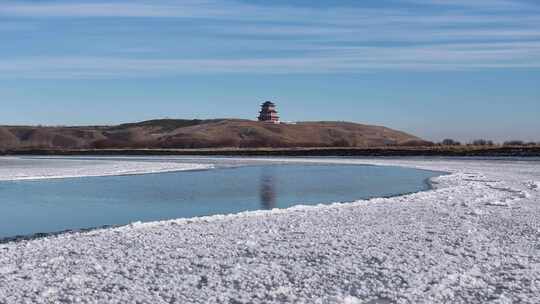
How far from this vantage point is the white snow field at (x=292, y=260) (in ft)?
19.9

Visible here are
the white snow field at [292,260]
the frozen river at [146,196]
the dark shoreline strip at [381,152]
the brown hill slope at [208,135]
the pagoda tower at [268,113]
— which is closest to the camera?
the white snow field at [292,260]

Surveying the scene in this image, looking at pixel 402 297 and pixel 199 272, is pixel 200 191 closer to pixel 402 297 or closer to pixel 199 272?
pixel 199 272

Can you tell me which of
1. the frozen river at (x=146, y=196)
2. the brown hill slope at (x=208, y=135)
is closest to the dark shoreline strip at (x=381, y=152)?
the frozen river at (x=146, y=196)

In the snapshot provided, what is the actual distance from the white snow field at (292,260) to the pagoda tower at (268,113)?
409 feet

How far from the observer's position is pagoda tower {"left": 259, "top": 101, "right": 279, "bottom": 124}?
136m

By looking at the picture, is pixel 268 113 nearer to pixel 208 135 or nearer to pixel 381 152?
pixel 208 135

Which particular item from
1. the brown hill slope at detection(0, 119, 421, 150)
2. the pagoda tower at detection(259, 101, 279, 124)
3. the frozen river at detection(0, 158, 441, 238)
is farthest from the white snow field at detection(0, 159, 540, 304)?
the pagoda tower at detection(259, 101, 279, 124)

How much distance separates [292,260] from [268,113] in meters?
A: 130

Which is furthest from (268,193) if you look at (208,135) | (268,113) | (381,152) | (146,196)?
(268,113)

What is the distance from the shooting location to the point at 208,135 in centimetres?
12056

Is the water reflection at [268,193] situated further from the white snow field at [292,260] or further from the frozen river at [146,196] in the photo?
the white snow field at [292,260]

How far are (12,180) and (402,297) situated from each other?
17.7 meters

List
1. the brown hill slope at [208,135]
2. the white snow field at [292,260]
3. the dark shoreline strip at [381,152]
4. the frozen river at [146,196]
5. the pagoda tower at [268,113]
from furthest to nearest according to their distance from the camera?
the pagoda tower at [268,113] → the brown hill slope at [208,135] → the dark shoreline strip at [381,152] → the frozen river at [146,196] → the white snow field at [292,260]

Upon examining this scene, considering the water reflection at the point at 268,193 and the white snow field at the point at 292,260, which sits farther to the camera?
the water reflection at the point at 268,193
